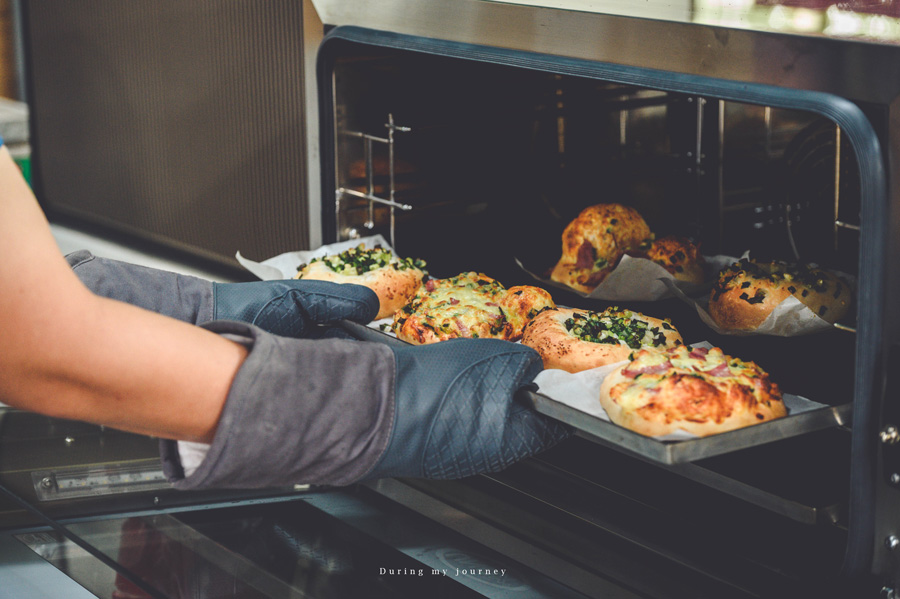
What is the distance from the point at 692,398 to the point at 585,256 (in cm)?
85

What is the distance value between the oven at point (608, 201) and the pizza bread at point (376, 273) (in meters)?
0.08

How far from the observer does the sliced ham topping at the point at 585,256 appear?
193 cm

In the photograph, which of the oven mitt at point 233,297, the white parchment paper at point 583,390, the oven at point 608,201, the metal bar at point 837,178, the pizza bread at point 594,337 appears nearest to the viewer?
the oven at point 608,201

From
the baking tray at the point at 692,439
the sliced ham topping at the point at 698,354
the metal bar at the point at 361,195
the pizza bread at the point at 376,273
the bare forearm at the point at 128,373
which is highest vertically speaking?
the bare forearm at the point at 128,373

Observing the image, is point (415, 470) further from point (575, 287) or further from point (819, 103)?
point (575, 287)

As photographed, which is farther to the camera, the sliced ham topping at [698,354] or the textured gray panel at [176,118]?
the textured gray panel at [176,118]

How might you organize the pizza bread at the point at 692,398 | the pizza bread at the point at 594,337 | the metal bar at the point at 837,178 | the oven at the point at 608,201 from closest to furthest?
1. the oven at the point at 608,201
2. the pizza bread at the point at 692,398
3. the pizza bread at the point at 594,337
4. the metal bar at the point at 837,178

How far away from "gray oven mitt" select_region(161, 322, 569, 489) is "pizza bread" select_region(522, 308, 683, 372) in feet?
0.72

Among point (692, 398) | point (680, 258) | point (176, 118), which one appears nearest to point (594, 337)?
point (692, 398)

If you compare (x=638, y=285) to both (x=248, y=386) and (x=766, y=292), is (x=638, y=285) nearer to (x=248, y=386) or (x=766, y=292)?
(x=766, y=292)

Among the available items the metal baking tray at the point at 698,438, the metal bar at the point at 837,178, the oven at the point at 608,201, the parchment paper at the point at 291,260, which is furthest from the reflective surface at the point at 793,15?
the parchment paper at the point at 291,260

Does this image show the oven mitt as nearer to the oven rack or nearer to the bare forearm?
the oven rack

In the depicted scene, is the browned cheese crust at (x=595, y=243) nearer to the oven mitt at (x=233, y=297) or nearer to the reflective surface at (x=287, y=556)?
the oven mitt at (x=233, y=297)

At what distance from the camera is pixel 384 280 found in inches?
66.6
